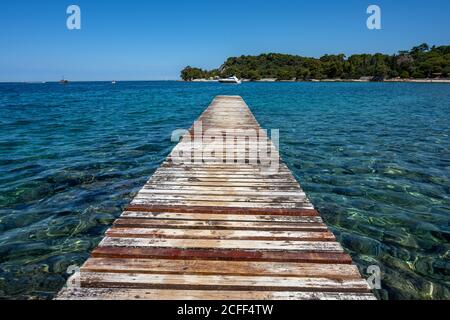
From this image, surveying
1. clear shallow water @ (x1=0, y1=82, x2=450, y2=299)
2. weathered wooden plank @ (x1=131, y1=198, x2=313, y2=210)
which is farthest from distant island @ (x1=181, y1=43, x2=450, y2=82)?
weathered wooden plank @ (x1=131, y1=198, x2=313, y2=210)

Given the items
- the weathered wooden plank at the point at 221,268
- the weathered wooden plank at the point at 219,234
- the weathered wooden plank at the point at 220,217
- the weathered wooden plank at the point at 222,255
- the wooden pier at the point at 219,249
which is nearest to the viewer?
the wooden pier at the point at 219,249

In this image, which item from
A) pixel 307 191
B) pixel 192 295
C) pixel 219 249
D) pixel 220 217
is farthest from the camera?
pixel 307 191

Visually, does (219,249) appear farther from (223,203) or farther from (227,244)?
(223,203)

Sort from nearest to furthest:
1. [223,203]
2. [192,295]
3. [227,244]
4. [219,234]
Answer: [192,295] < [227,244] < [219,234] < [223,203]

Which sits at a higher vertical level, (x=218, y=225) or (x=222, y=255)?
(x=218, y=225)

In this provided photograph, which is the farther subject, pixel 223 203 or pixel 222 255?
pixel 223 203

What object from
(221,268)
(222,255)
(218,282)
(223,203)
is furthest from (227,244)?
(223,203)

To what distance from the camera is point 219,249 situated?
3582 millimetres

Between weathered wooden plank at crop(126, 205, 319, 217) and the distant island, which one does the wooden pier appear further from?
the distant island

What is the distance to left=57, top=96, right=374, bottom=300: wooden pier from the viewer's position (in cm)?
292

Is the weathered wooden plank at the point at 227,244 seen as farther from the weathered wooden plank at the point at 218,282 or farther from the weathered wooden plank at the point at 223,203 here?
the weathered wooden plank at the point at 223,203

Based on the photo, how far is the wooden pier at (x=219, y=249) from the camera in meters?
2.92

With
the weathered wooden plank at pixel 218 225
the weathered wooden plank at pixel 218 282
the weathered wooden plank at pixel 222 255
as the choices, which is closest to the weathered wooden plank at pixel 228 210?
the weathered wooden plank at pixel 218 225
